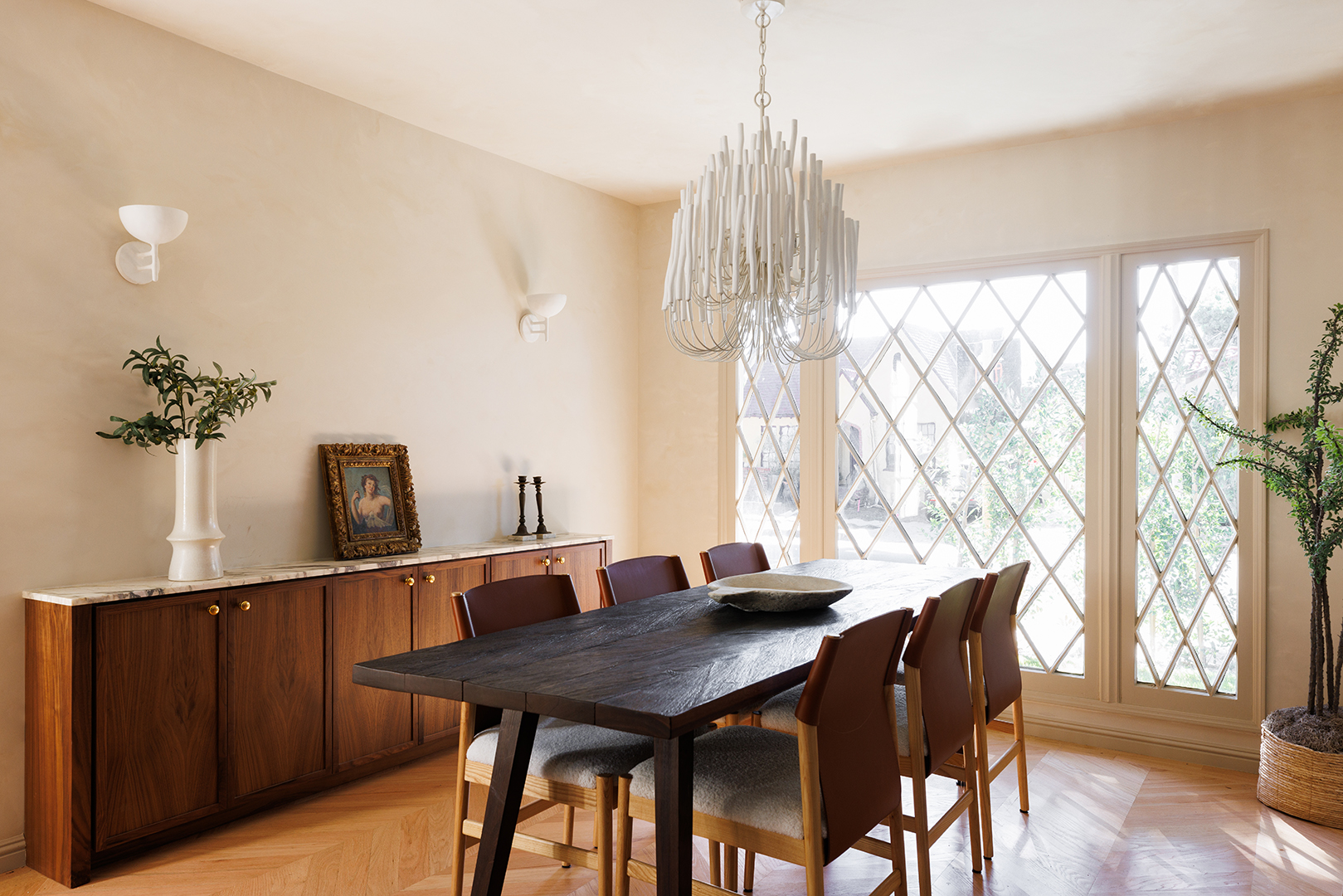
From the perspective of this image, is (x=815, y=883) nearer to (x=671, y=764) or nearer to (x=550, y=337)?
(x=671, y=764)

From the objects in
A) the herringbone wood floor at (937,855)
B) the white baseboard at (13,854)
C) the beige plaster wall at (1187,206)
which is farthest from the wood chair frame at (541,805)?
the beige plaster wall at (1187,206)

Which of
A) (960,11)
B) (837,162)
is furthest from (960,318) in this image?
(960,11)

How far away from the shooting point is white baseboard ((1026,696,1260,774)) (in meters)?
3.47

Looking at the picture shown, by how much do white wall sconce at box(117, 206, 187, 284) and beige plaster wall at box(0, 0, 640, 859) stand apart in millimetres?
45

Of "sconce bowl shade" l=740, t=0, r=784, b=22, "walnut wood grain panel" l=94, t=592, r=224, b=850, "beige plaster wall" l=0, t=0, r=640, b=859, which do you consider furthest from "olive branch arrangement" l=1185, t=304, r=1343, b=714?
"walnut wood grain panel" l=94, t=592, r=224, b=850

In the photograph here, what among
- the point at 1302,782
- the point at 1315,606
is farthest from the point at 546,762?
the point at 1315,606

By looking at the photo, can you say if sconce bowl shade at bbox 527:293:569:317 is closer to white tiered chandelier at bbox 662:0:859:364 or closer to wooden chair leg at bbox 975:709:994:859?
white tiered chandelier at bbox 662:0:859:364

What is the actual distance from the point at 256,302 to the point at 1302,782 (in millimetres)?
3904

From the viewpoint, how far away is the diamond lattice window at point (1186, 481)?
357 centimetres

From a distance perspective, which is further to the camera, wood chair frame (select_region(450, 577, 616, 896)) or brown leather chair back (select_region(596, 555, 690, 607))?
brown leather chair back (select_region(596, 555, 690, 607))

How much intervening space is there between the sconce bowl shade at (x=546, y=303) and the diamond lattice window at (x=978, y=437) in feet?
4.72

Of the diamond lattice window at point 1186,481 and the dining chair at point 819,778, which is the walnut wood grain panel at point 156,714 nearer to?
the dining chair at point 819,778

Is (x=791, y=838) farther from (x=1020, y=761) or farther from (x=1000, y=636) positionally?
(x=1020, y=761)

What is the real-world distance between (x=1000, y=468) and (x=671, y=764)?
9.24 feet
